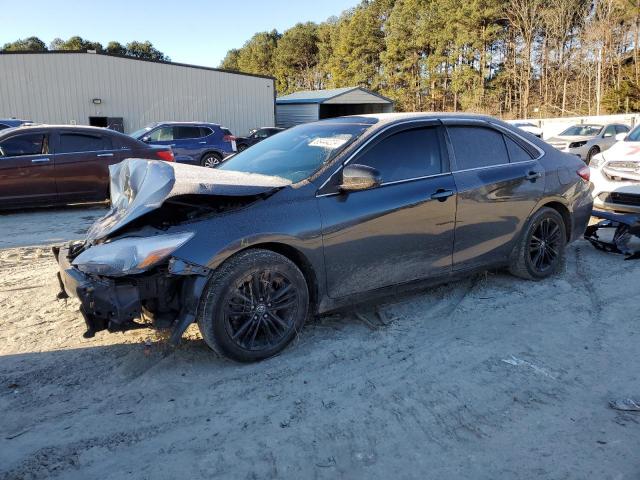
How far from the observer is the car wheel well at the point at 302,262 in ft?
11.5

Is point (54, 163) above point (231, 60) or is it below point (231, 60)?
below

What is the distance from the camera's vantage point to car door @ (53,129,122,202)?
30.1 feet

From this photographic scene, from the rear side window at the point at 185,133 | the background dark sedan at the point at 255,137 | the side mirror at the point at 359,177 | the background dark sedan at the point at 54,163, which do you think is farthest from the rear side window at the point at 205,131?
the side mirror at the point at 359,177

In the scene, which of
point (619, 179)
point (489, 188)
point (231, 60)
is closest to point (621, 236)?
point (619, 179)

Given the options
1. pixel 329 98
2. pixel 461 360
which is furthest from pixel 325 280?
pixel 329 98

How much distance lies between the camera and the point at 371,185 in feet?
12.2

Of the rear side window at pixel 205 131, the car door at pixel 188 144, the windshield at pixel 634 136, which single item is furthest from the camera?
the rear side window at pixel 205 131

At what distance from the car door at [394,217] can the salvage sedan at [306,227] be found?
0.4 inches

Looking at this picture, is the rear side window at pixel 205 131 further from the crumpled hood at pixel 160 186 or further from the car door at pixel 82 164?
the crumpled hood at pixel 160 186

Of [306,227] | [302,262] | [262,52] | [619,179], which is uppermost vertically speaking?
[262,52]

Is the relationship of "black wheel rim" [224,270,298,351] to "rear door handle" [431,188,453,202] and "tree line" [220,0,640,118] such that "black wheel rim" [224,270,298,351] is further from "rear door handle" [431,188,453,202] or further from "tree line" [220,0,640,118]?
"tree line" [220,0,640,118]

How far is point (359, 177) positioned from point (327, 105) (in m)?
41.3

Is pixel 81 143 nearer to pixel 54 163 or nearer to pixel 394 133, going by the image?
pixel 54 163

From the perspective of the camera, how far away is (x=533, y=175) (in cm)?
491
